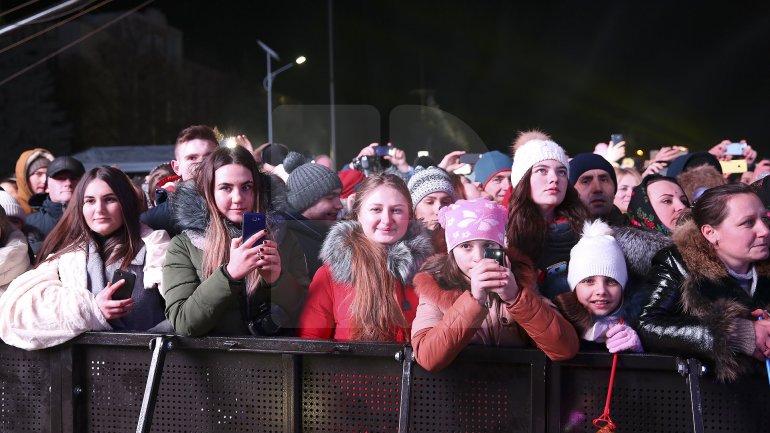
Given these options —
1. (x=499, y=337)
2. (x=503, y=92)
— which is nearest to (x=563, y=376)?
(x=499, y=337)

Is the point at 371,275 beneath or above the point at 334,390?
above

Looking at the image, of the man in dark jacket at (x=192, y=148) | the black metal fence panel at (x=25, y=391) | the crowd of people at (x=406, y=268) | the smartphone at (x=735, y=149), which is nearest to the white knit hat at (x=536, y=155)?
the crowd of people at (x=406, y=268)

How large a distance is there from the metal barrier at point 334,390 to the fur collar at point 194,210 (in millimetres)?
446

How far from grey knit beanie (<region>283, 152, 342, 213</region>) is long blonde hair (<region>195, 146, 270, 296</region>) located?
564mm

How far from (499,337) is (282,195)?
1.21 metres

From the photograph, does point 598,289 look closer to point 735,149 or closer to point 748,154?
point 735,149

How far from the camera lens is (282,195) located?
330 cm

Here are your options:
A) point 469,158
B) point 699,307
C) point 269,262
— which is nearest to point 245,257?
point 269,262

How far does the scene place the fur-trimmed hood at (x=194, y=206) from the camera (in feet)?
9.83

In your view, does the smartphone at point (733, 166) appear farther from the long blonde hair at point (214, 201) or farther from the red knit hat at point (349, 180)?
the long blonde hair at point (214, 201)

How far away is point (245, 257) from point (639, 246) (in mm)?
1483

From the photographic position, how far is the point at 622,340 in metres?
2.50

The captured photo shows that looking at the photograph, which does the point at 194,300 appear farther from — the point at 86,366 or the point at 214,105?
the point at 214,105

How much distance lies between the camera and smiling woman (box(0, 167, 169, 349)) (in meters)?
2.92
